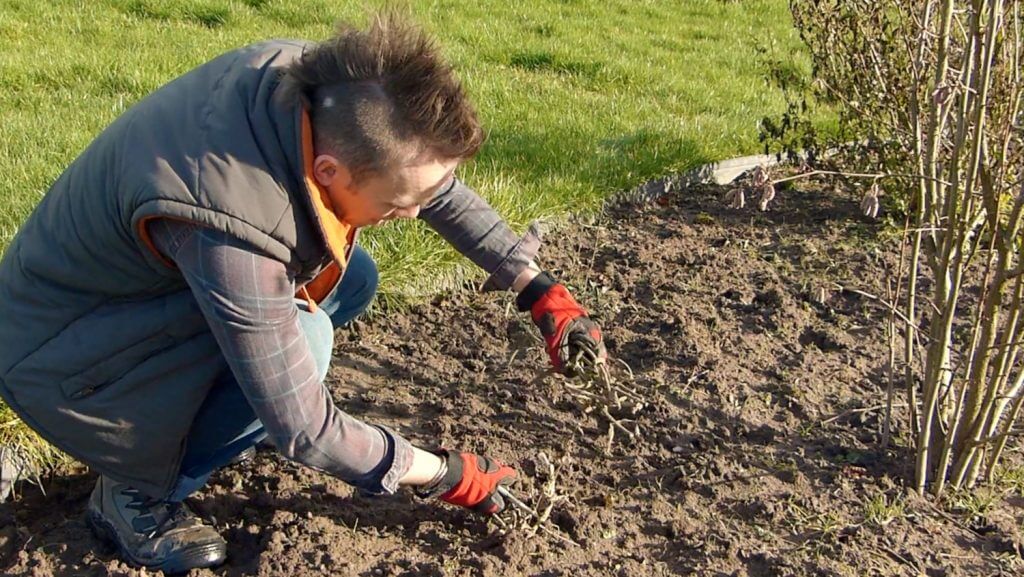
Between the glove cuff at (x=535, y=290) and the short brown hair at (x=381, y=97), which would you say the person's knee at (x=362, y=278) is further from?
the short brown hair at (x=381, y=97)

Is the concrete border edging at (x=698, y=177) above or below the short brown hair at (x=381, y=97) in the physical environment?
below

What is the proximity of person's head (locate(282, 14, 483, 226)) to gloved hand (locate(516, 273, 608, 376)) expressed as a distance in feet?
2.57

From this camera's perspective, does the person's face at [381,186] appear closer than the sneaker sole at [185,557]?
Yes

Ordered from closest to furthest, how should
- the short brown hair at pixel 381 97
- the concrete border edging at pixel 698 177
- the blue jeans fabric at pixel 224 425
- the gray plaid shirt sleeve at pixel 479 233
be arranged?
the short brown hair at pixel 381 97 < the blue jeans fabric at pixel 224 425 < the gray plaid shirt sleeve at pixel 479 233 < the concrete border edging at pixel 698 177

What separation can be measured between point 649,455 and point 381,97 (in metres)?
1.42

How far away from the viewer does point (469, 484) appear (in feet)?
7.41

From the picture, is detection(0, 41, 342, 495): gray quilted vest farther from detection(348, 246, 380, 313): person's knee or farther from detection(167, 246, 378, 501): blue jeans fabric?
detection(348, 246, 380, 313): person's knee

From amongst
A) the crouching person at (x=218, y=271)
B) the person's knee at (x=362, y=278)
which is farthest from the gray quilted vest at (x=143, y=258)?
the person's knee at (x=362, y=278)

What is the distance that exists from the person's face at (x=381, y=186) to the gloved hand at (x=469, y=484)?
616mm

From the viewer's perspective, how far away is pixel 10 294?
7.09ft

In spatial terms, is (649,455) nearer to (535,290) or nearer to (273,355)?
(535,290)

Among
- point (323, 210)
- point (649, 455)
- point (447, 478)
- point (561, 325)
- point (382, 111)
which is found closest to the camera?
point (382, 111)

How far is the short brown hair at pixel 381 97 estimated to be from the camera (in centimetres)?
176

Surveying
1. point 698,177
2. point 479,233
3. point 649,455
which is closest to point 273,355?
point 479,233
